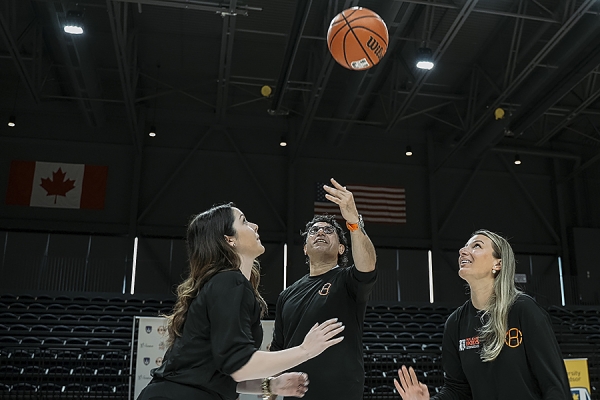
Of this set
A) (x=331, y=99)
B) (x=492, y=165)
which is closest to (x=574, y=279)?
(x=492, y=165)

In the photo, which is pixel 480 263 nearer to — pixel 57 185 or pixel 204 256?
pixel 204 256

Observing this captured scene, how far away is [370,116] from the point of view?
66.4 ft

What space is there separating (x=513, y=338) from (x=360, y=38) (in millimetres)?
5294

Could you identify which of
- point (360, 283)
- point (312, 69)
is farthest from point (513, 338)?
point (312, 69)

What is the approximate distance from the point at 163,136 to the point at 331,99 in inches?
222

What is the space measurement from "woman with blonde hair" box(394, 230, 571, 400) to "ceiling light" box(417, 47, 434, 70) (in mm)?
10463

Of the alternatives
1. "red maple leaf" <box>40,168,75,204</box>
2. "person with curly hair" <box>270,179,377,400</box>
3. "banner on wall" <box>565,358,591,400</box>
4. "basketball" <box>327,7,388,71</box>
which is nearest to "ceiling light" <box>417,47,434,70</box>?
"basketball" <box>327,7,388,71</box>

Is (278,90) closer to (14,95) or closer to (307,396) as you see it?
(14,95)

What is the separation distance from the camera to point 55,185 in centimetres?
1811

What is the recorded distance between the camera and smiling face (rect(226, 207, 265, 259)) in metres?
2.92

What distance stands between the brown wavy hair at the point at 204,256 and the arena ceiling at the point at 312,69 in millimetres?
9576

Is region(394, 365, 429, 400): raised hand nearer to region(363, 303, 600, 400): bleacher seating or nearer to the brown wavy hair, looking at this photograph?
the brown wavy hair

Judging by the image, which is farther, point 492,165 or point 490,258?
point 492,165

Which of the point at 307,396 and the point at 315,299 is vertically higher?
the point at 315,299
